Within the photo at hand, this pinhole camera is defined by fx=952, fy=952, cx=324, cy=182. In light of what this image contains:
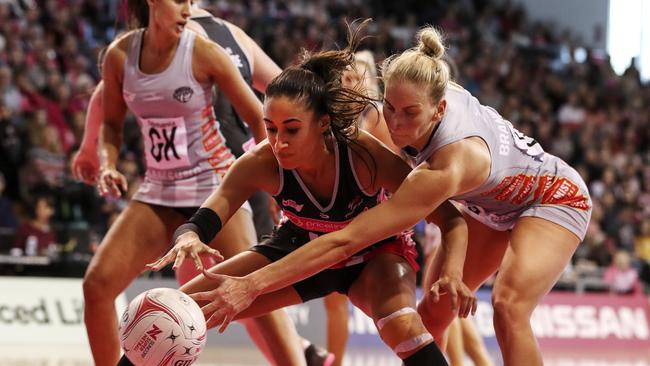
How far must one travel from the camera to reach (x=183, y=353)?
3346 millimetres

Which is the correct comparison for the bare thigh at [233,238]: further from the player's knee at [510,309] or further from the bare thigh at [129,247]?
the player's knee at [510,309]

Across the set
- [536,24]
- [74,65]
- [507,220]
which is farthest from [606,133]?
[507,220]

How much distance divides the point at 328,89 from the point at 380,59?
2181 mm

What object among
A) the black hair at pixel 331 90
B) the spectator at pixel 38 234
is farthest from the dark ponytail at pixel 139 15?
the spectator at pixel 38 234

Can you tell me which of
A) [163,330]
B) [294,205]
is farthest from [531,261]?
[163,330]

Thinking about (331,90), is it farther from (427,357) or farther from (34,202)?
(34,202)

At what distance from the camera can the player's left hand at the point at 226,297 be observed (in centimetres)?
328

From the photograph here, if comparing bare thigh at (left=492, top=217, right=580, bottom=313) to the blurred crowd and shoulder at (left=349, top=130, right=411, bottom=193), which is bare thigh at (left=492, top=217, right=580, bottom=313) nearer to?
shoulder at (left=349, top=130, right=411, bottom=193)

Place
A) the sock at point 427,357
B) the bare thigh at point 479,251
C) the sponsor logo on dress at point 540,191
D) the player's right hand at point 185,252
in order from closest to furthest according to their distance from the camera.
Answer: the player's right hand at point 185,252, the sock at point 427,357, the sponsor logo on dress at point 540,191, the bare thigh at point 479,251

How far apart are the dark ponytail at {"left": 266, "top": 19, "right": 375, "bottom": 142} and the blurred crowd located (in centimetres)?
187

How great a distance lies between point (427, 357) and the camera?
350cm

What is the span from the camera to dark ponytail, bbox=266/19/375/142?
359cm

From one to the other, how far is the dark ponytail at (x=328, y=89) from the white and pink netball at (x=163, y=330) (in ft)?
2.81

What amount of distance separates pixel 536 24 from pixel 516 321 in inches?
670
